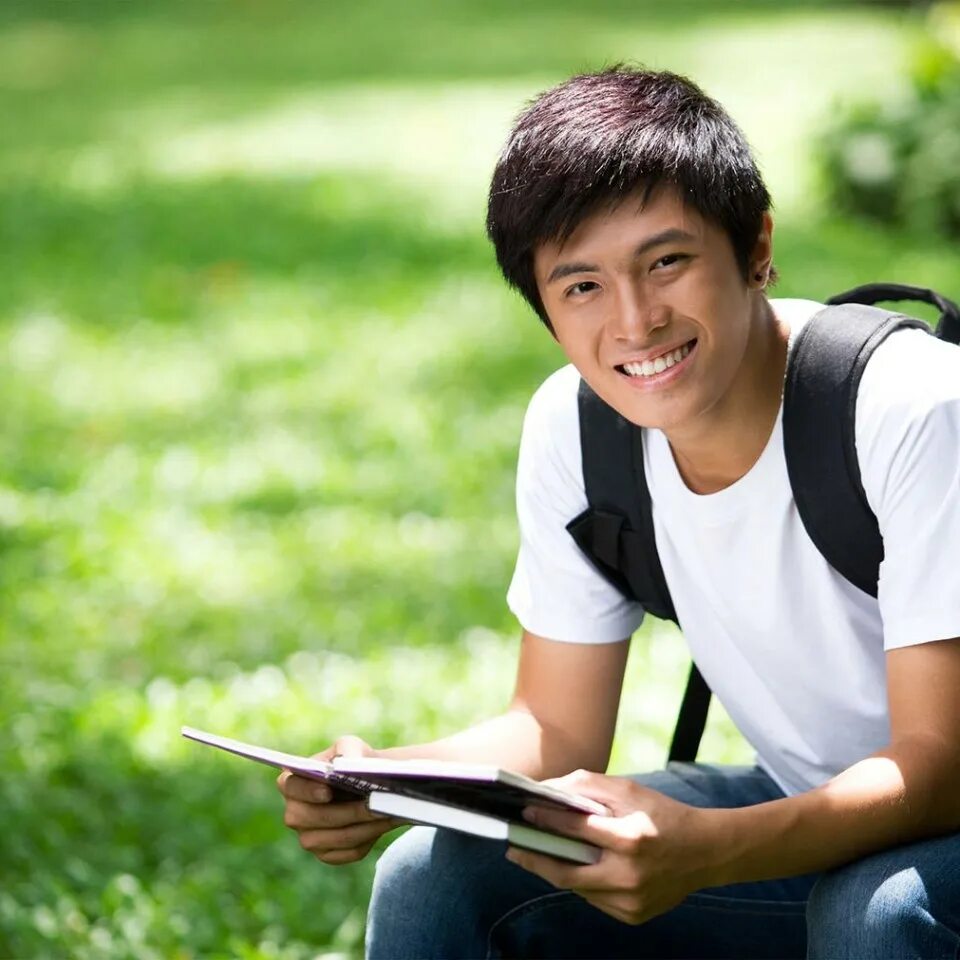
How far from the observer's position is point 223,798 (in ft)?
11.6

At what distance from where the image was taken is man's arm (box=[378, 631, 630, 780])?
2318mm

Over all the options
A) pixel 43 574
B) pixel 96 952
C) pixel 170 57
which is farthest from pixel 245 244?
pixel 170 57

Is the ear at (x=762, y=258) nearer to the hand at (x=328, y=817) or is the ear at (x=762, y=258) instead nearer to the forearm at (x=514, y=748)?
the forearm at (x=514, y=748)

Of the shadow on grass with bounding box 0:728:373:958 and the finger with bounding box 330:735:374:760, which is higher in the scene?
the finger with bounding box 330:735:374:760

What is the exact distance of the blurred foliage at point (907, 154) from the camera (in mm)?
8008

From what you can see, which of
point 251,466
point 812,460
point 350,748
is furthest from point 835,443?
point 251,466

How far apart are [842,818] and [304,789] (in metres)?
0.63

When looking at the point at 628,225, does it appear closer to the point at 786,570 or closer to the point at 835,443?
the point at 835,443

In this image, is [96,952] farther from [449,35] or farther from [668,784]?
[449,35]

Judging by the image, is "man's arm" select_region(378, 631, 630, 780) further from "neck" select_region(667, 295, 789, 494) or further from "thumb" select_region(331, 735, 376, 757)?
"neck" select_region(667, 295, 789, 494)

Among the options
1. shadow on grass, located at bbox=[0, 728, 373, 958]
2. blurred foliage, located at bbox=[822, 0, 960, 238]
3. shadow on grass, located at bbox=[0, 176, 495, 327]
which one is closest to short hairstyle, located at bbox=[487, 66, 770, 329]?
shadow on grass, located at bbox=[0, 728, 373, 958]

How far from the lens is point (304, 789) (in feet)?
6.73

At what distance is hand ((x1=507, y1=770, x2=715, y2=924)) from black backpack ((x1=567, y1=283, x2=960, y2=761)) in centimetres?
40

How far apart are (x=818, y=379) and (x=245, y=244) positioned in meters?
6.49
